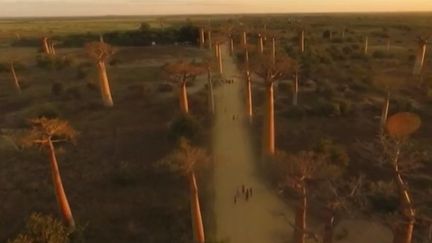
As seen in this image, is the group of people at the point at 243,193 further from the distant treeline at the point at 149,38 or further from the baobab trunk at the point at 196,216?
the distant treeline at the point at 149,38

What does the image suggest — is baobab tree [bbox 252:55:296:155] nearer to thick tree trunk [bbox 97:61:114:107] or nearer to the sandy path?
the sandy path

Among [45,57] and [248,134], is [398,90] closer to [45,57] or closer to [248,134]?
[248,134]

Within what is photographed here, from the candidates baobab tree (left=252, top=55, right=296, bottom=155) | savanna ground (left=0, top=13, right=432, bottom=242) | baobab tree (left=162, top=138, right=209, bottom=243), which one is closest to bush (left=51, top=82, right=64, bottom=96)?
savanna ground (left=0, top=13, right=432, bottom=242)

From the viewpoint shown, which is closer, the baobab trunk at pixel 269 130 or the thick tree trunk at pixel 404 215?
the thick tree trunk at pixel 404 215

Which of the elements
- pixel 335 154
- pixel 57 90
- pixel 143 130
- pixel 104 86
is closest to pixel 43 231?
pixel 335 154

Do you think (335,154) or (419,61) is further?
(419,61)

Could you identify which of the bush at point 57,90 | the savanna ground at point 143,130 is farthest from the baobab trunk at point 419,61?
the bush at point 57,90

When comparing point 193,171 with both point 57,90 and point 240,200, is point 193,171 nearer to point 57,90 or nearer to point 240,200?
point 240,200
